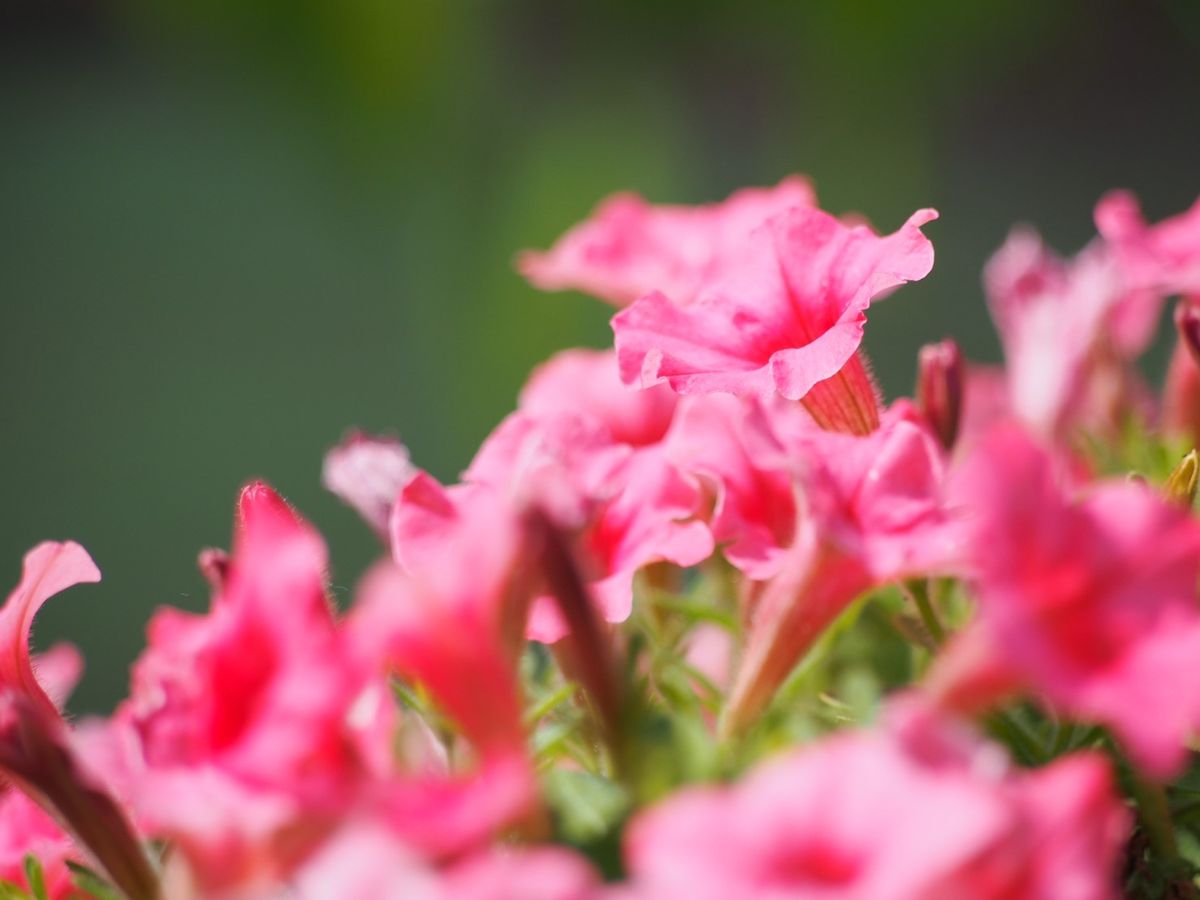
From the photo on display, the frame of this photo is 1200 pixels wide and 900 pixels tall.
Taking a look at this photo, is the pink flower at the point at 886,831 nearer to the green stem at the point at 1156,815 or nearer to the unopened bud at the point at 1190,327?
the green stem at the point at 1156,815

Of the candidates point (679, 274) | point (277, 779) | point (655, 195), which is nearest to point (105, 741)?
point (277, 779)

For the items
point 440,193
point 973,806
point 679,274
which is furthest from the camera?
point 440,193

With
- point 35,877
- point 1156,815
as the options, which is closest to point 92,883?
point 35,877

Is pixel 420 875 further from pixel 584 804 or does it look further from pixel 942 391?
pixel 942 391

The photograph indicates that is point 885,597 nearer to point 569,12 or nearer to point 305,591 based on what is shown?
point 305,591

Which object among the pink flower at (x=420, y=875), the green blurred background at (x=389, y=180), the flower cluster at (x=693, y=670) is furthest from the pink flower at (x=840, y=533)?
the green blurred background at (x=389, y=180)
